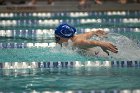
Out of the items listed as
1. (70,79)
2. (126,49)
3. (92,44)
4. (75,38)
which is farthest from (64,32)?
(126,49)

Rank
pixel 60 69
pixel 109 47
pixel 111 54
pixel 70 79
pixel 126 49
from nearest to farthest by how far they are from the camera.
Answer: pixel 70 79 < pixel 109 47 < pixel 60 69 < pixel 111 54 < pixel 126 49

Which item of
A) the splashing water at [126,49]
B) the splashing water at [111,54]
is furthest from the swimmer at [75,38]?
the splashing water at [126,49]

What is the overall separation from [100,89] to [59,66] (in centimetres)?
138

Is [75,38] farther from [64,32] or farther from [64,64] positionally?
[64,64]

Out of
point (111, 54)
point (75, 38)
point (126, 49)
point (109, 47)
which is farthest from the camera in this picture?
point (126, 49)

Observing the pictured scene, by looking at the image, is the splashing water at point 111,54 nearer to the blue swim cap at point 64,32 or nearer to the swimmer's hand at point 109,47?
the blue swim cap at point 64,32

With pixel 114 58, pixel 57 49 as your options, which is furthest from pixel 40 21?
pixel 114 58

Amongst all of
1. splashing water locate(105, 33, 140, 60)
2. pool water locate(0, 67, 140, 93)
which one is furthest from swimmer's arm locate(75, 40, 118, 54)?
splashing water locate(105, 33, 140, 60)

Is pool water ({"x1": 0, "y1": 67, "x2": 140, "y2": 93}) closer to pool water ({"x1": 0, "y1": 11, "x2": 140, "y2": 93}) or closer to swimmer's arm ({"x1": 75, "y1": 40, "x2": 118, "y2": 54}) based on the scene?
pool water ({"x1": 0, "y1": 11, "x2": 140, "y2": 93})

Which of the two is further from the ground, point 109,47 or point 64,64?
point 109,47

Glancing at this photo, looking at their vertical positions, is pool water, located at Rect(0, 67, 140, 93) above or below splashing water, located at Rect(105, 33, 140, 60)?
below

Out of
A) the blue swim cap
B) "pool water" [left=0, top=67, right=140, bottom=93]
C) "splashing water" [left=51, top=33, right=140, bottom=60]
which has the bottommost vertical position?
"pool water" [left=0, top=67, right=140, bottom=93]

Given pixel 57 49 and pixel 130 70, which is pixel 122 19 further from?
pixel 130 70

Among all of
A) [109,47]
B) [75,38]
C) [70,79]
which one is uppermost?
[75,38]
